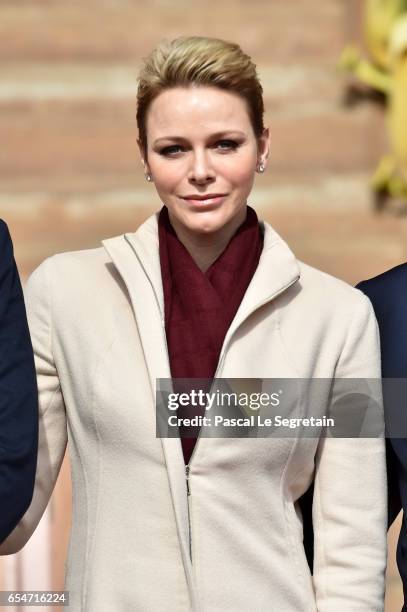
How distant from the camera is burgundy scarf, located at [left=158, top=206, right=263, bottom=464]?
6.76 ft

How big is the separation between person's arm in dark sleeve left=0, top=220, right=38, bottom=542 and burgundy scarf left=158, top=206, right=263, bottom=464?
28 centimetres

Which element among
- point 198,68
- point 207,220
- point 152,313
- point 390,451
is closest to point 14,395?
point 152,313

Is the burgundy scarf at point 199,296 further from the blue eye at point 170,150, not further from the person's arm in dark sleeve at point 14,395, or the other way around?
the person's arm in dark sleeve at point 14,395

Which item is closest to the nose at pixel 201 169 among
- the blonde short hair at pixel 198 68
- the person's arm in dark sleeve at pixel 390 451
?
the blonde short hair at pixel 198 68

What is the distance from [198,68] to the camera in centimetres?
204

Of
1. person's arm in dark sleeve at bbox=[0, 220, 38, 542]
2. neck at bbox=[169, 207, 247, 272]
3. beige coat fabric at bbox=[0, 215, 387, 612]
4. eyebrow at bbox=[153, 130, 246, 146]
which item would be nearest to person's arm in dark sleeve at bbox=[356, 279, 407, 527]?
beige coat fabric at bbox=[0, 215, 387, 612]

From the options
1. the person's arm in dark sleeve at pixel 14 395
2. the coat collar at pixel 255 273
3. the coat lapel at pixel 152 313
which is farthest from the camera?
the coat collar at pixel 255 273

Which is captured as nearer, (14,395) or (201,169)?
(14,395)

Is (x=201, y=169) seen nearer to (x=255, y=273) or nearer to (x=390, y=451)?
(x=255, y=273)

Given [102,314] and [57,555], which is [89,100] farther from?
[102,314]

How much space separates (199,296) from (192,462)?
0.86 feet

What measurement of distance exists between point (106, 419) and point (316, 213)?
1788 mm

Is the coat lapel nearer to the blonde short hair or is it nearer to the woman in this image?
the woman

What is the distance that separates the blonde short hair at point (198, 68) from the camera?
80.5 inches
